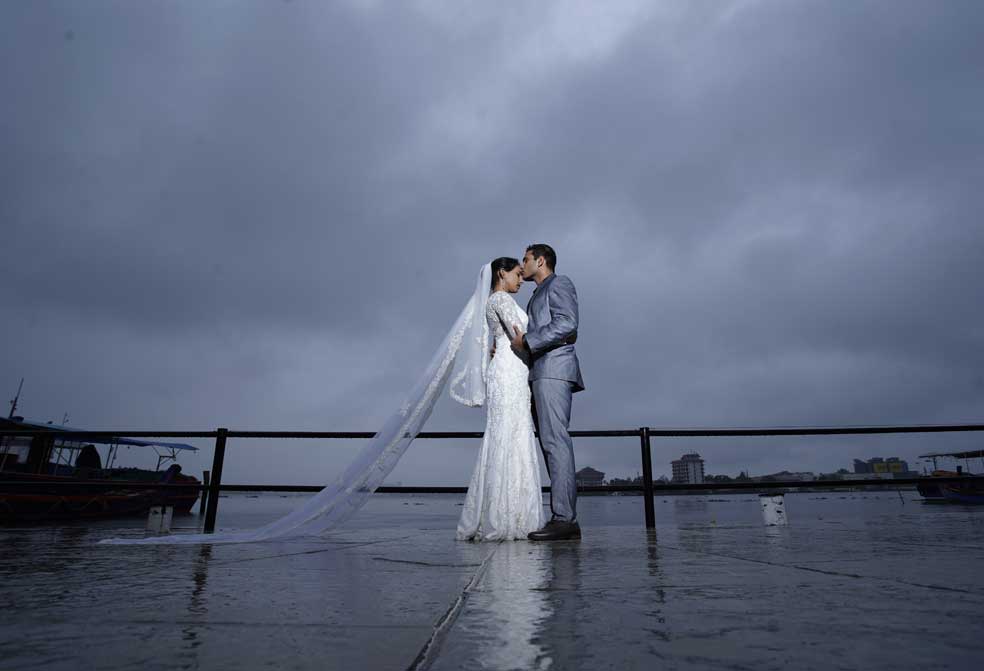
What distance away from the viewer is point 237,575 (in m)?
1.59

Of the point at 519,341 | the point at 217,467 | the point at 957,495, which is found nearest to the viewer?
the point at 519,341

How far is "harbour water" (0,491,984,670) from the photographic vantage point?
71 centimetres

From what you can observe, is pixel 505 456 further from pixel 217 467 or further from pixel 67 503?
pixel 67 503

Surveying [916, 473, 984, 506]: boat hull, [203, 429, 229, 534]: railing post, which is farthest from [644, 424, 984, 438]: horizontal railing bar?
[916, 473, 984, 506]: boat hull

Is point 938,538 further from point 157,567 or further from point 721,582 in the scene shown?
point 157,567

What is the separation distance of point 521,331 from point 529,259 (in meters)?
0.52

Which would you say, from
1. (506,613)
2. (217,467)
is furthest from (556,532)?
(217,467)

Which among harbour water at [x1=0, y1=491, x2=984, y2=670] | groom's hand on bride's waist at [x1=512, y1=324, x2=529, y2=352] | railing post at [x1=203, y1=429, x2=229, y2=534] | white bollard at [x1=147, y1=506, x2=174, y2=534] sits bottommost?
white bollard at [x1=147, y1=506, x2=174, y2=534]

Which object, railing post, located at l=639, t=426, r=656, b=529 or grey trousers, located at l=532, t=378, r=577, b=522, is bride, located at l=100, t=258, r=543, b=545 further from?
railing post, located at l=639, t=426, r=656, b=529

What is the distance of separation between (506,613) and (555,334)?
8.01 ft

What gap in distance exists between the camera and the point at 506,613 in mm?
979

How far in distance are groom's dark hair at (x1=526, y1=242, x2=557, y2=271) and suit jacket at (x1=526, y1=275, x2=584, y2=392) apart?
207 mm

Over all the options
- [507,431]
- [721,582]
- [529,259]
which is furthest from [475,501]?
[721,582]

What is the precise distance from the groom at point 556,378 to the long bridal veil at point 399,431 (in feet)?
1.86
